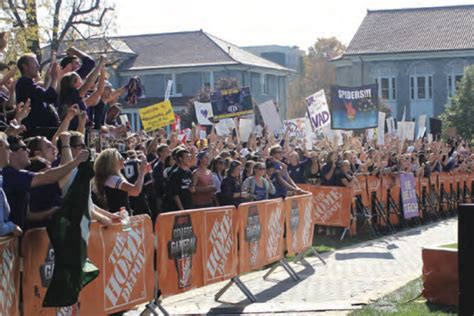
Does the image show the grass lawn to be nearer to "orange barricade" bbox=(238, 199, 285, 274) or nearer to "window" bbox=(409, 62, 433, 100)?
"orange barricade" bbox=(238, 199, 285, 274)

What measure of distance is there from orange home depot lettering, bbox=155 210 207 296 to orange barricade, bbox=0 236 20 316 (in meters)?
Result: 2.35

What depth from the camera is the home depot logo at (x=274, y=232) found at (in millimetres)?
12320

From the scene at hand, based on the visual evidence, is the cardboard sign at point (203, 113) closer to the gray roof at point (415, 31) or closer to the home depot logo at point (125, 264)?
the home depot logo at point (125, 264)

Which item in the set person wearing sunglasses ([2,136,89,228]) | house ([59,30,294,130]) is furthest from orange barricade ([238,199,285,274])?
house ([59,30,294,130])

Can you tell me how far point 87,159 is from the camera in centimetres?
719

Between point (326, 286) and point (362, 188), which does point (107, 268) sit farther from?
point (362, 188)

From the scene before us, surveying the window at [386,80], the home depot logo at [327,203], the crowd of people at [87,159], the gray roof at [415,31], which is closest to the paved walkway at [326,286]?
the crowd of people at [87,159]

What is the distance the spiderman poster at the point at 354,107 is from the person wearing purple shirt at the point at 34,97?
1534 centimetres

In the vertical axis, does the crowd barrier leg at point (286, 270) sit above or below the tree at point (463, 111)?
below

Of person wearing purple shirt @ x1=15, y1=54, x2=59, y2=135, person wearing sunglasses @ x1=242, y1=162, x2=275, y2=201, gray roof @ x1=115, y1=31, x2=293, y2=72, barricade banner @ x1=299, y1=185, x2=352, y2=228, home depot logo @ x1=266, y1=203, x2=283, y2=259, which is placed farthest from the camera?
gray roof @ x1=115, y1=31, x2=293, y2=72

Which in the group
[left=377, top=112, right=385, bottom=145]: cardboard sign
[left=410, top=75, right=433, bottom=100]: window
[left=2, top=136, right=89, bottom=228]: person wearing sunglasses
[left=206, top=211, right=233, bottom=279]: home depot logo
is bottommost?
[left=206, top=211, right=233, bottom=279]: home depot logo

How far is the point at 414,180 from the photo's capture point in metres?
22.7

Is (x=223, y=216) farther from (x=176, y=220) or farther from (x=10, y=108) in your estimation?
(x=10, y=108)

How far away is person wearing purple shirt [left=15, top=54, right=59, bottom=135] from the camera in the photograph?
30.1ft
